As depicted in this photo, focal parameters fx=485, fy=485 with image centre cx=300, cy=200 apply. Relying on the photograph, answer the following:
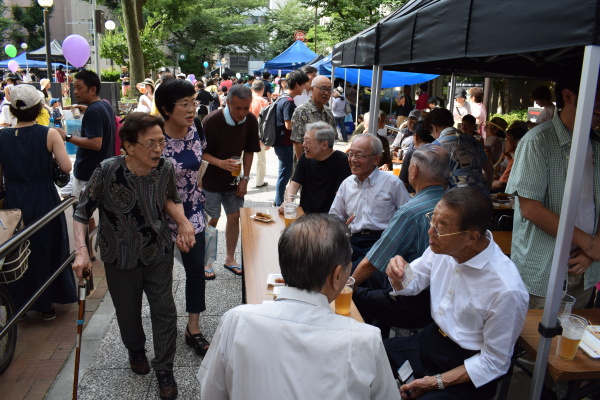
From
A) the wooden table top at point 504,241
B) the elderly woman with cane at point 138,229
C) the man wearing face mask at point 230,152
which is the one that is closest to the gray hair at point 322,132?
the man wearing face mask at point 230,152

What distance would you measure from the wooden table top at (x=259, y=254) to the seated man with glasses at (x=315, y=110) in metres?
1.98

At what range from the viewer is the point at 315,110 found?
19.6 feet

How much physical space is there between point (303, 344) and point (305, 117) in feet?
15.7

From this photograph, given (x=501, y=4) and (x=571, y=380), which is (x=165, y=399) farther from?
(x=501, y=4)

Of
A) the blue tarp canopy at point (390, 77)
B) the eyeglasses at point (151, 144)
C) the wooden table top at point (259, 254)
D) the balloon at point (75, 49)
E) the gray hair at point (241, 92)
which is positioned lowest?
the wooden table top at point (259, 254)

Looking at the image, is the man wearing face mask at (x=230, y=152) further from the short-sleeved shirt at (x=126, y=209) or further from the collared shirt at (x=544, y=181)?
the collared shirt at (x=544, y=181)

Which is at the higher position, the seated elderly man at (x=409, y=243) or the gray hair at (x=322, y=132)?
the gray hair at (x=322, y=132)

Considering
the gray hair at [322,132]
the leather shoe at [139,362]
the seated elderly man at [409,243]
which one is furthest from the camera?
the gray hair at [322,132]

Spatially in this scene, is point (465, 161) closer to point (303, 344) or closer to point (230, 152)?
point (230, 152)

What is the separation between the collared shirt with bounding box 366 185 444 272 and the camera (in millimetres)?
2996

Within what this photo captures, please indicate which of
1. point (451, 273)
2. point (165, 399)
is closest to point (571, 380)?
point (451, 273)

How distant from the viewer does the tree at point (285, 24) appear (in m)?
44.7

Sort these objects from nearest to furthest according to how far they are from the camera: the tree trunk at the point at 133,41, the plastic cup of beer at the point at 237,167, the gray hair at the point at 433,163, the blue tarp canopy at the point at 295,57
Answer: the gray hair at the point at 433,163 < the plastic cup of beer at the point at 237,167 < the tree trunk at the point at 133,41 < the blue tarp canopy at the point at 295,57

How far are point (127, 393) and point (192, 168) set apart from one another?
1.57 meters
